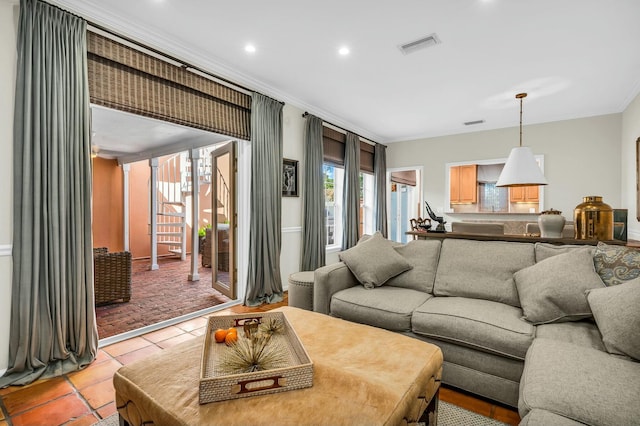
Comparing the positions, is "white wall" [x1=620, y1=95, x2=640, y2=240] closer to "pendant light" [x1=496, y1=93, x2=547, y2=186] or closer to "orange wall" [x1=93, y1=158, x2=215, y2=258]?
"pendant light" [x1=496, y1=93, x2=547, y2=186]

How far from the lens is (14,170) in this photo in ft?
6.61

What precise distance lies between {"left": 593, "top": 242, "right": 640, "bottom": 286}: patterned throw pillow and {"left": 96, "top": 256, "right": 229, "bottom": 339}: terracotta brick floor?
3.53 meters

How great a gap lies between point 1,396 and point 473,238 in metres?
3.51

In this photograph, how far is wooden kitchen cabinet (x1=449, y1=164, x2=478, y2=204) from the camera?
701 centimetres

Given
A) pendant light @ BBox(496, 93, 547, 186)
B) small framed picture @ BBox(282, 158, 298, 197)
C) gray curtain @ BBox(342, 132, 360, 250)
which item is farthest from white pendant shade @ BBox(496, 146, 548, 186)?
gray curtain @ BBox(342, 132, 360, 250)

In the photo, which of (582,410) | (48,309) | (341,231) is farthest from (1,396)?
(341,231)

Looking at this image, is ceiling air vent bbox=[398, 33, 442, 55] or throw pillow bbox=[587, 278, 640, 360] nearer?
throw pillow bbox=[587, 278, 640, 360]

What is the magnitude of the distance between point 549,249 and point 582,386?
137 centimetres

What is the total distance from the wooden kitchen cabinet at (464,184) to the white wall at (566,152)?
1250 mm

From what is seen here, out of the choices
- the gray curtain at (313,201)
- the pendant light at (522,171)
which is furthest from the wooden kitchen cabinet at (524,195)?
the gray curtain at (313,201)

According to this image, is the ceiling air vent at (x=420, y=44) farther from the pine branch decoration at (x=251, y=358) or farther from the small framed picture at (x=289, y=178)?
the pine branch decoration at (x=251, y=358)

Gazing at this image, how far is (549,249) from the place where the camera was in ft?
7.57

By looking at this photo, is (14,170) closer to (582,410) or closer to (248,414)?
(248,414)

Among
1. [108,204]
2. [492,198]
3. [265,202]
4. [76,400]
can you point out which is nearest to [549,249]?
[265,202]
